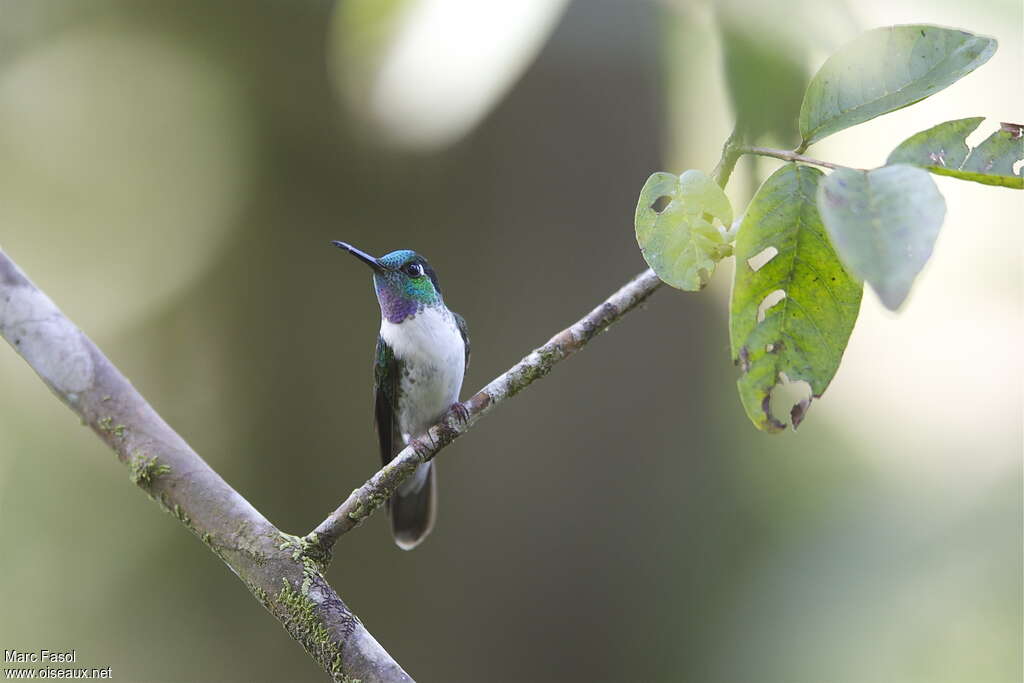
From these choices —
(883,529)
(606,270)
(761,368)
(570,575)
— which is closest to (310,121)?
(606,270)

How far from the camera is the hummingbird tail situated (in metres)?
3.37

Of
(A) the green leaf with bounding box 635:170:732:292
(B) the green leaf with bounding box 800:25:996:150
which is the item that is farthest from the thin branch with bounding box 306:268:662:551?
(B) the green leaf with bounding box 800:25:996:150

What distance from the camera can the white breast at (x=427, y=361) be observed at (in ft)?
9.57

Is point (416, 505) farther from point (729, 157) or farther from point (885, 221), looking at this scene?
point (885, 221)

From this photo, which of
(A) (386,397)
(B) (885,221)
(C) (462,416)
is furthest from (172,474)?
(A) (386,397)

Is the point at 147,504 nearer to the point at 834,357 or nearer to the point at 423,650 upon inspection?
the point at 423,650

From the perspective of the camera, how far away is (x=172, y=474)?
5.06 ft

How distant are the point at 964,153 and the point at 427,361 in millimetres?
2095

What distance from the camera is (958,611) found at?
4258 millimetres

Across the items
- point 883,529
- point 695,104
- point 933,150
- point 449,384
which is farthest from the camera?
point 883,529

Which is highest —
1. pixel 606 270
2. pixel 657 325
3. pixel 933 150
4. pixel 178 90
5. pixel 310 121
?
pixel 178 90

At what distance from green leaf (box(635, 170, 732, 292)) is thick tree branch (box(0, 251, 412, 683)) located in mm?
809

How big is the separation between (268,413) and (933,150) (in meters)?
3.95

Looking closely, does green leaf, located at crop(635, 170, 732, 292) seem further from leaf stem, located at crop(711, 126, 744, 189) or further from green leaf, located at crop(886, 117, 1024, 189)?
green leaf, located at crop(886, 117, 1024, 189)
